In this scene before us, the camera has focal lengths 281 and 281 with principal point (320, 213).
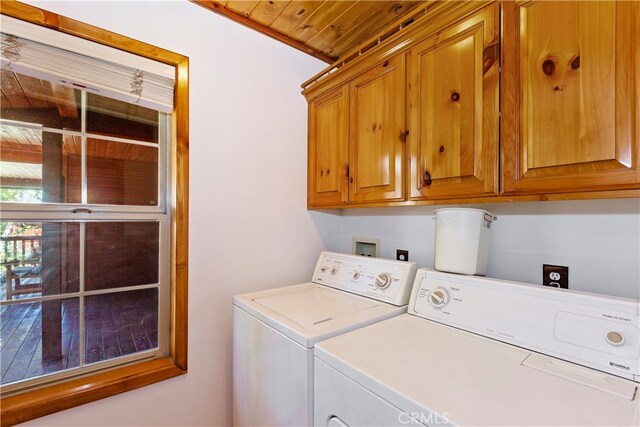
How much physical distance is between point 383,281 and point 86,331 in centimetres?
143

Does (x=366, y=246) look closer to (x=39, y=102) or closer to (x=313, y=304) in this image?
(x=313, y=304)

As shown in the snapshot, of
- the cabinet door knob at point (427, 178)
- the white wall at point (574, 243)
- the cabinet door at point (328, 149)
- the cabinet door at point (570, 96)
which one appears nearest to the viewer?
the cabinet door at point (570, 96)

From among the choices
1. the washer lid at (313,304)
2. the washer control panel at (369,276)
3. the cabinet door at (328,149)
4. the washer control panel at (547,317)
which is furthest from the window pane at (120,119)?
the washer control panel at (547,317)

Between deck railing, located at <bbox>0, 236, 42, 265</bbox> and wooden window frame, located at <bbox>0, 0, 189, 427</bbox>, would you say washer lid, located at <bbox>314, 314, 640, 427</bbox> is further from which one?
deck railing, located at <bbox>0, 236, 42, 265</bbox>

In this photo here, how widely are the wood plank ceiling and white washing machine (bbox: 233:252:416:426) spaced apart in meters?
1.35

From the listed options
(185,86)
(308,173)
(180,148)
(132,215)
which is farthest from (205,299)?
(185,86)

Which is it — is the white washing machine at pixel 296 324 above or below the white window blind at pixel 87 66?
below

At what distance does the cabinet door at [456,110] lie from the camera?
1.02 meters

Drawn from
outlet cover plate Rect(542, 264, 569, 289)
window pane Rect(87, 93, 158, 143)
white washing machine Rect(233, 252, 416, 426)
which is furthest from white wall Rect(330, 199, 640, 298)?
window pane Rect(87, 93, 158, 143)

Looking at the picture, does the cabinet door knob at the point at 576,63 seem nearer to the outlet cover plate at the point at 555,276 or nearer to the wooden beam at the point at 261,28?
the outlet cover plate at the point at 555,276

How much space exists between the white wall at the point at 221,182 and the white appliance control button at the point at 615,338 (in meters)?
1.44

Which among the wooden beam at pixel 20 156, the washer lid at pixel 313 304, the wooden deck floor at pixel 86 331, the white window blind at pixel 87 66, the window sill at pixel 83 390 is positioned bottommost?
the window sill at pixel 83 390

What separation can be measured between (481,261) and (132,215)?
5.43 ft

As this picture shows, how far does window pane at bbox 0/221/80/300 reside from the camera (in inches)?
46.1
